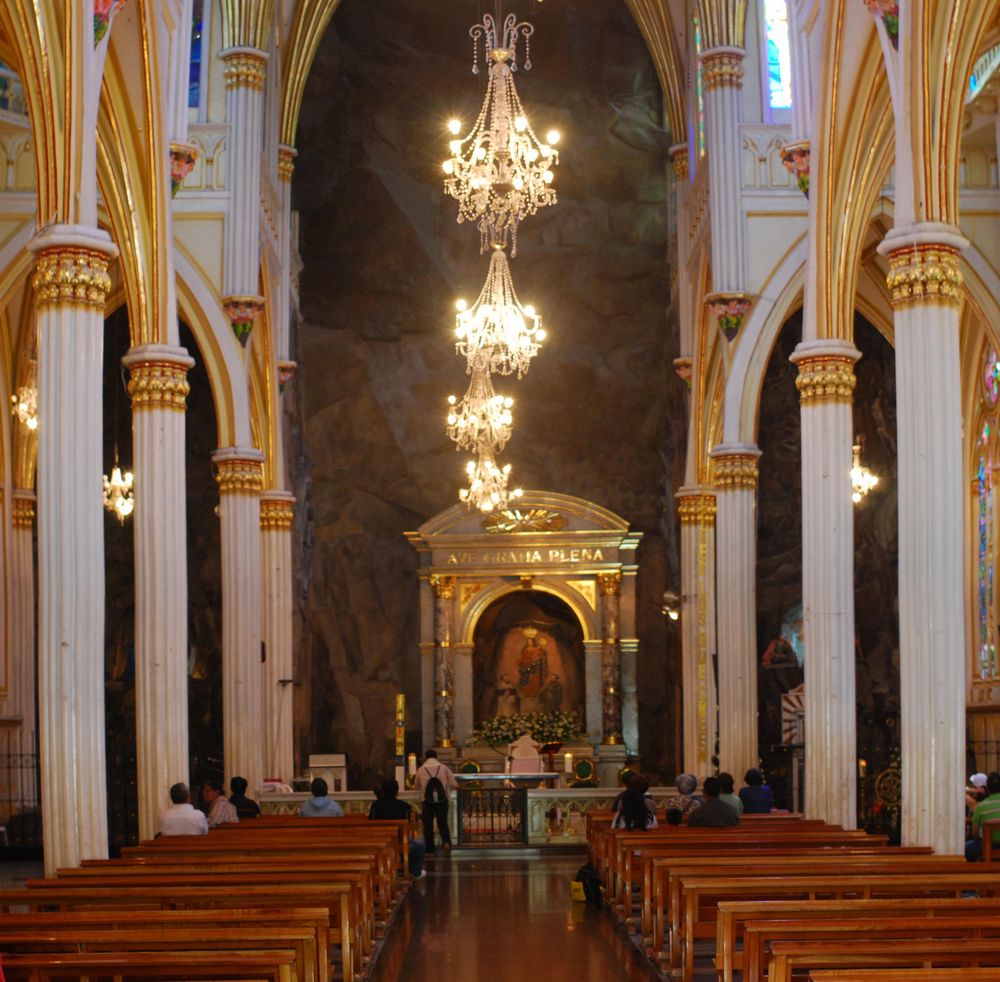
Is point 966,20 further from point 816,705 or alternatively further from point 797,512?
point 797,512

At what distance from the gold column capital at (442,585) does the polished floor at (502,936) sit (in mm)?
12574

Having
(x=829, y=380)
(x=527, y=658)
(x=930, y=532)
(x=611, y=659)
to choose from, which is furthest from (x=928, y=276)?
(x=527, y=658)

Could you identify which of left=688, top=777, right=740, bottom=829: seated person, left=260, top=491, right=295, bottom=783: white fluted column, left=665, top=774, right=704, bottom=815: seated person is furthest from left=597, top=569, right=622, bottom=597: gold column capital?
left=688, top=777, right=740, bottom=829: seated person

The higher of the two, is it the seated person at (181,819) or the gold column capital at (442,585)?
the gold column capital at (442,585)

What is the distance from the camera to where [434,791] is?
70.6ft

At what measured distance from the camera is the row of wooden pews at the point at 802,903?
23.7 ft

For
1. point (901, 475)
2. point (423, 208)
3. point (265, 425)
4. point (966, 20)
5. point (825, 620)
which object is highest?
point (423, 208)

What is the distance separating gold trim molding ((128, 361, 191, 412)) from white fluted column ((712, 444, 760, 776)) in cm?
849

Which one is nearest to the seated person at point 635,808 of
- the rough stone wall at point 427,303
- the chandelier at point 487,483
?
the chandelier at point 487,483

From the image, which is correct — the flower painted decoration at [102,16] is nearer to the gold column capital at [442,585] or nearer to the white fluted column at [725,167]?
the white fluted column at [725,167]

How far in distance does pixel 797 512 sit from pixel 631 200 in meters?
7.36

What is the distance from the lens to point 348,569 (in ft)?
107

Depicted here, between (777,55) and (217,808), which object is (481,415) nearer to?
(777,55)

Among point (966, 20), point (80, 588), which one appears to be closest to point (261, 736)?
point (80, 588)
